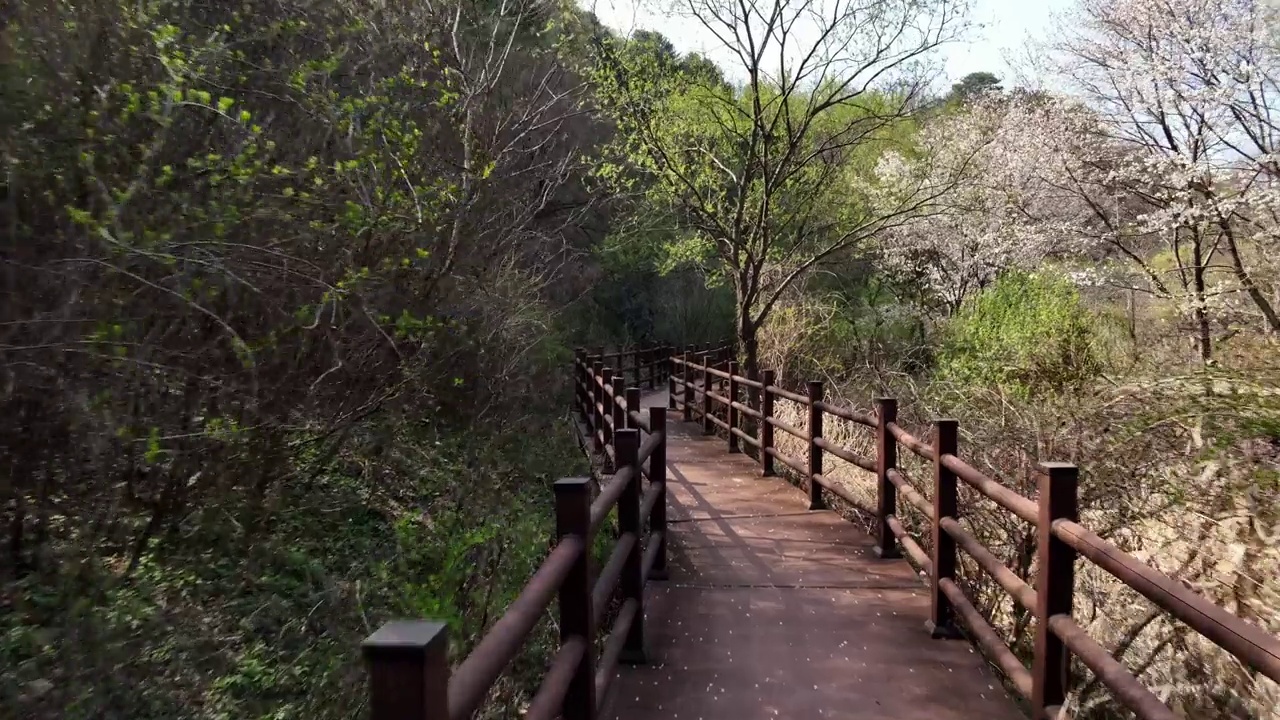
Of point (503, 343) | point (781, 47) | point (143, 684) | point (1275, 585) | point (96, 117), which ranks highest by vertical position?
point (781, 47)

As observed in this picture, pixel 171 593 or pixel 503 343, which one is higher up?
pixel 503 343

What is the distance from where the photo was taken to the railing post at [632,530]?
3.82 meters

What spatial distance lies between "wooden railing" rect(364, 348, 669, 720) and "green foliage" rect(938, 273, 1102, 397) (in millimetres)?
4317

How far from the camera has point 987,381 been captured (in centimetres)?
973

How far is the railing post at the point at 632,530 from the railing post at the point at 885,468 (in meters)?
2.04

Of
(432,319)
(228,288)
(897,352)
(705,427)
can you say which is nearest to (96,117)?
(228,288)

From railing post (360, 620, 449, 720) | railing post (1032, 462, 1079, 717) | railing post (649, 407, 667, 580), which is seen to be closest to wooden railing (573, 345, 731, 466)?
railing post (649, 407, 667, 580)

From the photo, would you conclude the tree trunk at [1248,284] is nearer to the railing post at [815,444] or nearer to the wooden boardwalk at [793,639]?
the railing post at [815,444]

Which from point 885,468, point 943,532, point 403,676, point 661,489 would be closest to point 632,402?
point 661,489

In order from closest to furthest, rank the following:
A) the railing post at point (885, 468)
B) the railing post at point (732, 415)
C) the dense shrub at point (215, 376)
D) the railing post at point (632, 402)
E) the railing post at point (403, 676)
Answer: the railing post at point (403, 676), the dense shrub at point (215, 376), the railing post at point (885, 468), the railing post at point (632, 402), the railing post at point (732, 415)

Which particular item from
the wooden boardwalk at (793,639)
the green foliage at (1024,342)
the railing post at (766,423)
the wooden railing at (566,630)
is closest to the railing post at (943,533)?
the wooden boardwalk at (793,639)

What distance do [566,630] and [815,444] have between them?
14.4ft

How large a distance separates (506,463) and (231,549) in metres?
4.31

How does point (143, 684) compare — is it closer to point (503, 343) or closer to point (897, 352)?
point (503, 343)
